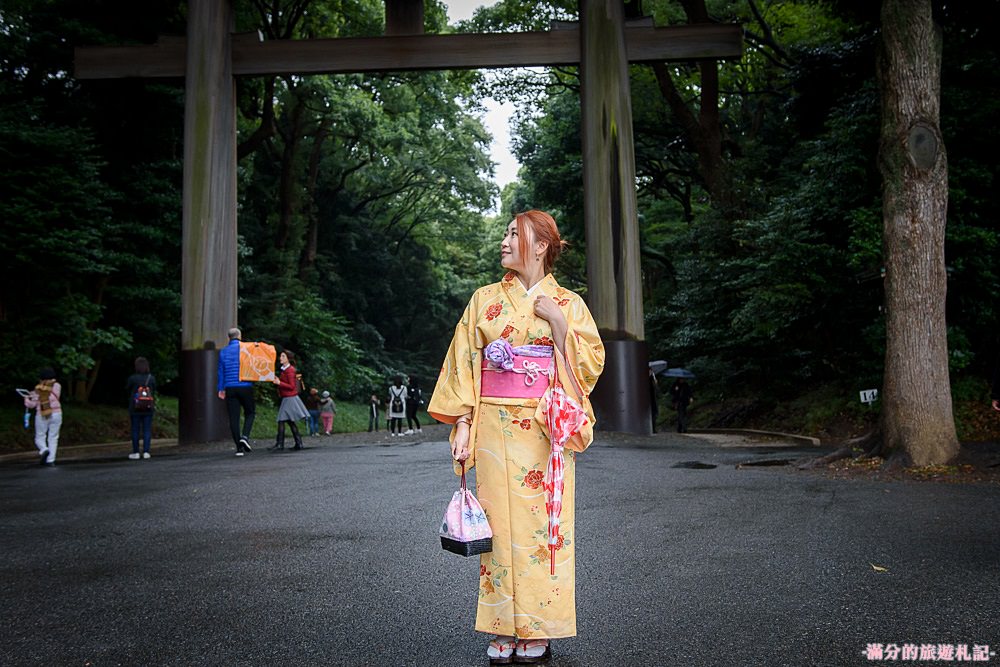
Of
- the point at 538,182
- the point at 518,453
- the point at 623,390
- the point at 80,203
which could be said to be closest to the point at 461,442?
the point at 518,453

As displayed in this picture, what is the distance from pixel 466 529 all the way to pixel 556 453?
467 mm

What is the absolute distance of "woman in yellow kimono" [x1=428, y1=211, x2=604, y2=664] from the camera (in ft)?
10.6

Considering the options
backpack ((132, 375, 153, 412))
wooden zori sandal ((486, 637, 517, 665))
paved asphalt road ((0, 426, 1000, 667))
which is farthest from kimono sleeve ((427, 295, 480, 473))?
backpack ((132, 375, 153, 412))

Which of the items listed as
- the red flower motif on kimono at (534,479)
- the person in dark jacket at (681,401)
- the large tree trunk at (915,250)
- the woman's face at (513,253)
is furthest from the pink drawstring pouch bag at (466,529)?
the person in dark jacket at (681,401)

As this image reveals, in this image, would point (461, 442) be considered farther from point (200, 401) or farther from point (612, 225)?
point (200, 401)

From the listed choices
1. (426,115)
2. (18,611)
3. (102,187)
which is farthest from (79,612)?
(426,115)

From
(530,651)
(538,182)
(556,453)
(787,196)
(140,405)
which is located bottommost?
(530,651)

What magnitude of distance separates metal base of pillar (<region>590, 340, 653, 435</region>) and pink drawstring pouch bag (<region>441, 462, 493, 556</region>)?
31.1 ft

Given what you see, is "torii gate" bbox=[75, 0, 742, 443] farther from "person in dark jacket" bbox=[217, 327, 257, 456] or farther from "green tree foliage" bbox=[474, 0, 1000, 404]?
"green tree foliage" bbox=[474, 0, 1000, 404]

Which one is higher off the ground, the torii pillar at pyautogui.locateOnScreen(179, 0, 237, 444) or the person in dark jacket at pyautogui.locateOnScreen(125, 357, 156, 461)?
the torii pillar at pyautogui.locateOnScreen(179, 0, 237, 444)

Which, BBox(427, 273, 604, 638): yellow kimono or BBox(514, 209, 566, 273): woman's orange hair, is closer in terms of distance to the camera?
BBox(427, 273, 604, 638): yellow kimono

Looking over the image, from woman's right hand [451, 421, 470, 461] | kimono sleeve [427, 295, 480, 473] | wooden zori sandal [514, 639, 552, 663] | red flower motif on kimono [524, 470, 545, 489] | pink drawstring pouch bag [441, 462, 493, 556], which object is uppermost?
kimono sleeve [427, 295, 480, 473]

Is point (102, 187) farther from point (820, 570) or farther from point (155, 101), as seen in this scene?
point (820, 570)

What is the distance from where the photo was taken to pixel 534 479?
10.9 ft
